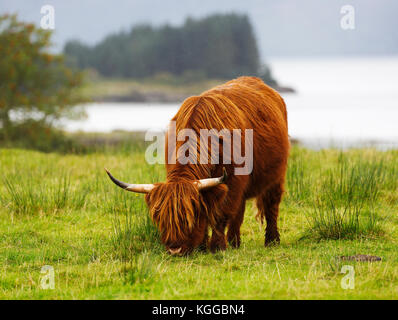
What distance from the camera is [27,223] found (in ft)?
21.0

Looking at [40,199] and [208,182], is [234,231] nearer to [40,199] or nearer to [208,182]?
[208,182]

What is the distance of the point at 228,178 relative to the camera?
16.5ft

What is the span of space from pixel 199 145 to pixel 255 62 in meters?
30.2

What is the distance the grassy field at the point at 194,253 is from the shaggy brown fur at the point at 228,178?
227 millimetres

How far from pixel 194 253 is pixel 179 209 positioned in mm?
525

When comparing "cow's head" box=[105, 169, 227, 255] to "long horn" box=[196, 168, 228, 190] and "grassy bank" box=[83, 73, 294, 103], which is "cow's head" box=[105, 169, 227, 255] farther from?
"grassy bank" box=[83, 73, 294, 103]

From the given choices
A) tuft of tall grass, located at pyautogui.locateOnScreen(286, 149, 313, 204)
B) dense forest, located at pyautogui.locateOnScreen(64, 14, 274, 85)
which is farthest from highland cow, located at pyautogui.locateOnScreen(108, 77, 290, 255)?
dense forest, located at pyautogui.locateOnScreen(64, 14, 274, 85)

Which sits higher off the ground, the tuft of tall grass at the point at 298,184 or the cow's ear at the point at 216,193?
the cow's ear at the point at 216,193

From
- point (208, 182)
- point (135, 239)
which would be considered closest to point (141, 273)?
point (208, 182)

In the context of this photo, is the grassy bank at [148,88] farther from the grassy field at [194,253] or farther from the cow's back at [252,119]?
the cow's back at [252,119]

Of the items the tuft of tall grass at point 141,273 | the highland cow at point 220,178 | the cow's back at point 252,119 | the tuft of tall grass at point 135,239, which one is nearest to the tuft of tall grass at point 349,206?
the highland cow at point 220,178

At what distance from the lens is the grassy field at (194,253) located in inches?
162

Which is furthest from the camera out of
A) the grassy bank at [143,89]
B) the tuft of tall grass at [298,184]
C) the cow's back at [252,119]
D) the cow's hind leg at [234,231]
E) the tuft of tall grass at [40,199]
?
the grassy bank at [143,89]

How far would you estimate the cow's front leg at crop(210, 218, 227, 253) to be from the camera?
5121 millimetres
